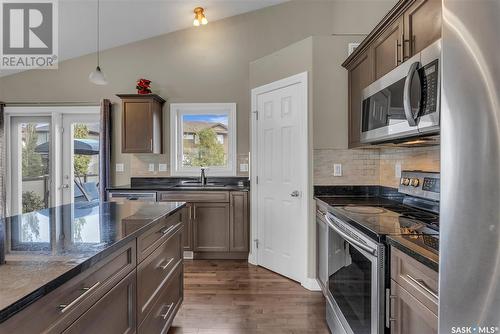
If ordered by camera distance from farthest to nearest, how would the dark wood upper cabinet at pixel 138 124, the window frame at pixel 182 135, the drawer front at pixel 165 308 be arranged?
the window frame at pixel 182 135
the dark wood upper cabinet at pixel 138 124
the drawer front at pixel 165 308

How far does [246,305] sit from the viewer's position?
255cm

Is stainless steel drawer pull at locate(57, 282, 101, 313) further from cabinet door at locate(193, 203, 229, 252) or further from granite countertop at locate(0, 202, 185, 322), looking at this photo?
cabinet door at locate(193, 203, 229, 252)

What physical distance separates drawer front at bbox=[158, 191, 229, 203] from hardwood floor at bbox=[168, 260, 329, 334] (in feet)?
2.69

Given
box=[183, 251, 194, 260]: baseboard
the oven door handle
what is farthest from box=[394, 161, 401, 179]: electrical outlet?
box=[183, 251, 194, 260]: baseboard

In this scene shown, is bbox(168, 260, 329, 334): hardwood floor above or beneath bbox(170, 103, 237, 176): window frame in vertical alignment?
→ beneath

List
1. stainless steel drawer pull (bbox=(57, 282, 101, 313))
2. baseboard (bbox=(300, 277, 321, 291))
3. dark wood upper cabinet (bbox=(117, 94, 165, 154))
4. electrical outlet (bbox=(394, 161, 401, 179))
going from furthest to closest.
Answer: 1. dark wood upper cabinet (bbox=(117, 94, 165, 154))
2. baseboard (bbox=(300, 277, 321, 291))
3. electrical outlet (bbox=(394, 161, 401, 179))
4. stainless steel drawer pull (bbox=(57, 282, 101, 313))

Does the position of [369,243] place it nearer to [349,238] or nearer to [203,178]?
[349,238]

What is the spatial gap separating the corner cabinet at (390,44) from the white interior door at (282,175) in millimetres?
471

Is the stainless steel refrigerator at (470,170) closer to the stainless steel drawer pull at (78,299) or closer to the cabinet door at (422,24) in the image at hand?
the cabinet door at (422,24)

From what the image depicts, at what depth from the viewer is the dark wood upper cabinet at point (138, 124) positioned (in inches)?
156

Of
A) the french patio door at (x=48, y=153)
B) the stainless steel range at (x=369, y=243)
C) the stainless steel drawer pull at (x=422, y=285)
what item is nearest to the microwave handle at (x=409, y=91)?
the stainless steel range at (x=369, y=243)

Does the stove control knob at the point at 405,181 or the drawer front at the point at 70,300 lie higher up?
the stove control knob at the point at 405,181

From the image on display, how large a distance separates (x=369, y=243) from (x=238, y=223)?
7.93 feet

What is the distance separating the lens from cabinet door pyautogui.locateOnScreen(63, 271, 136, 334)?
1.00 metres
